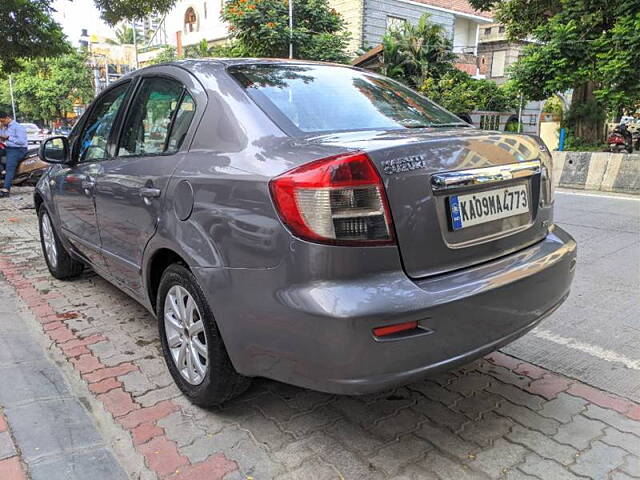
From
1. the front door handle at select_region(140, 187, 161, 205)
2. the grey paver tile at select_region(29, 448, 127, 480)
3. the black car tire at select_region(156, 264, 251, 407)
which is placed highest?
the front door handle at select_region(140, 187, 161, 205)

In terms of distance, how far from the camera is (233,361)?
2.24 meters

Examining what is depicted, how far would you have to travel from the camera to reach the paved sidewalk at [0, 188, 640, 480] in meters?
2.15

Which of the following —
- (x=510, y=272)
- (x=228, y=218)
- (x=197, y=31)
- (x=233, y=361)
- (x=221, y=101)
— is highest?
(x=197, y=31)

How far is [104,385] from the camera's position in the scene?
2848 mm

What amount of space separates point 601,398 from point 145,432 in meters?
2.21

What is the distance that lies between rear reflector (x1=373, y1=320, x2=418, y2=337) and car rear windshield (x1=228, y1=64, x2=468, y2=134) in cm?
91

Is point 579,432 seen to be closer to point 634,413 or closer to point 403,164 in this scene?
point 634,413

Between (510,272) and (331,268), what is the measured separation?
0.81 m

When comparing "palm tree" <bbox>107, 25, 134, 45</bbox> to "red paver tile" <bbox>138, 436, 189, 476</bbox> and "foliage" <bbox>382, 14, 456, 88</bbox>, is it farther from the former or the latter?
"red paver tile" <bbox>138, 436, 189, 476</bbox>

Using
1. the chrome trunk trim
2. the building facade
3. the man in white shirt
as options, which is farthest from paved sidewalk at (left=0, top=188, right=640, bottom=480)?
the building facade

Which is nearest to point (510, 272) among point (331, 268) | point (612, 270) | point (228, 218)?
point (331, 268)

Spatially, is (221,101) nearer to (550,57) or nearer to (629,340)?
(629,340)

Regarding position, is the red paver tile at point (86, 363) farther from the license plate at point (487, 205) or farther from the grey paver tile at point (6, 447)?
the license plate at point (487, 205)

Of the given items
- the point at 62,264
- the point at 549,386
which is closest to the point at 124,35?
the point at 62,264
